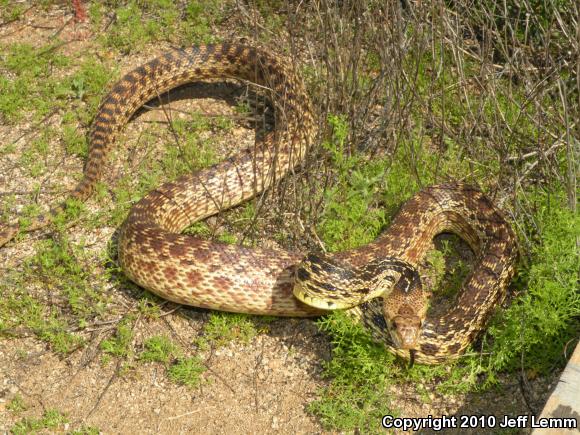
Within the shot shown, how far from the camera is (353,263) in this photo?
6.83 meters

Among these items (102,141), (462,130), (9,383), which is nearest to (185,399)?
(9,383)

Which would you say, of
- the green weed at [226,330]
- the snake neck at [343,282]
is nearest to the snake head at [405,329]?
the snake neck at [343,282]

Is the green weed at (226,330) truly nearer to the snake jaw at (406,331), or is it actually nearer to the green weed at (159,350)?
the green weed at (159,350)

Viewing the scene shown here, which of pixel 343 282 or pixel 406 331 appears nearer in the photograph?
pixel 406 331

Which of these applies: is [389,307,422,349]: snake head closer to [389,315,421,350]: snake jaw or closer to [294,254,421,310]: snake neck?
[389,315,421,350]: snake jaw

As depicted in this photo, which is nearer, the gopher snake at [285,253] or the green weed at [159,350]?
the gopher snake at [285,253]

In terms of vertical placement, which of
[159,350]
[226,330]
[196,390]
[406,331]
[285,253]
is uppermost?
[406,331]

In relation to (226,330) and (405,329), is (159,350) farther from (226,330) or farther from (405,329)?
(405,329)

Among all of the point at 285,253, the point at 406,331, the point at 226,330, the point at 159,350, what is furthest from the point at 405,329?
the point at 159,350

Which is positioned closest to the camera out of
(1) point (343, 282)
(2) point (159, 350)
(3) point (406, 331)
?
(3) point (406, 331)

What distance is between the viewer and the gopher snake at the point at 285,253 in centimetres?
629

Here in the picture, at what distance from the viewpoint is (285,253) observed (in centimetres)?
692

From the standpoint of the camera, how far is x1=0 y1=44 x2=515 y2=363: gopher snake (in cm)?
629

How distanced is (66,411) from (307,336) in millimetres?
2334
